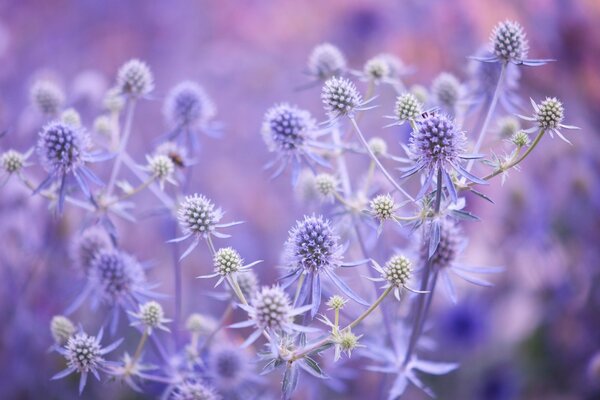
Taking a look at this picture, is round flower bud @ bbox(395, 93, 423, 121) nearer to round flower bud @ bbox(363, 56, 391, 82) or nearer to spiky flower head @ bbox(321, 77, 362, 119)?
spiky flower head @ bbox(321, 77, 362, 119)

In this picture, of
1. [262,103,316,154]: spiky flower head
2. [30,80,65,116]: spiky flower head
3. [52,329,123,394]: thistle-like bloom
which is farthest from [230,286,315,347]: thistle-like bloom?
[30,80,65,116]: spiky flower head

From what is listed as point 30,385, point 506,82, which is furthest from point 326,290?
point 30,385

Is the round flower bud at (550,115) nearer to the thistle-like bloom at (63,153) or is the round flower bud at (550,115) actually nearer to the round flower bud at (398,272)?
the round flower bud at (398,272)

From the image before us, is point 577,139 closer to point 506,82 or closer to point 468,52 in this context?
point 468,52

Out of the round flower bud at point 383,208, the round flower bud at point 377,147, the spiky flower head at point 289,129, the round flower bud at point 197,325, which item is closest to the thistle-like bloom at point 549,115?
the round flower bud at point 383,208

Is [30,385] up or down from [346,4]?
down

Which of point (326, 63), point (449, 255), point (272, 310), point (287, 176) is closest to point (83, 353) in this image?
point (272, 310)
